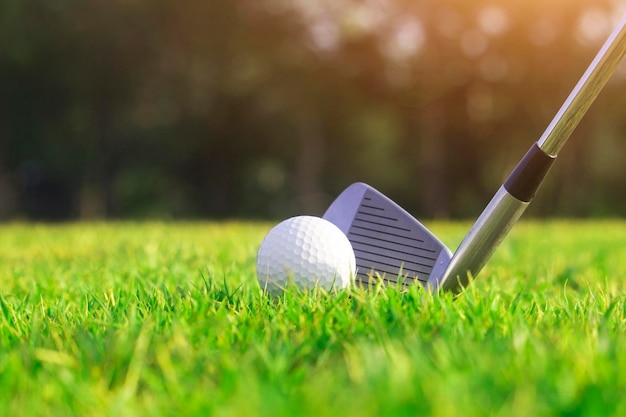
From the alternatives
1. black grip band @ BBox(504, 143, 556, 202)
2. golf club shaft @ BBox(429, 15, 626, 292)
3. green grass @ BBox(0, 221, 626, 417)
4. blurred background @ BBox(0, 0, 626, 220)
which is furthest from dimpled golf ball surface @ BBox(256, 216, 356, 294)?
blurred background @ BBox(0, 0, 626, 220)

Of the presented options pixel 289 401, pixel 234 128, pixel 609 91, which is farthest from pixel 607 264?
pixel 234 128

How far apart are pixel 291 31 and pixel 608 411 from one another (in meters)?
19.1

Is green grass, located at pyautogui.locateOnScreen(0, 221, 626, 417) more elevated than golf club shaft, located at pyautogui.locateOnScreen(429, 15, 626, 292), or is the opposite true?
golf club shaft, located at pyautogui.locateOnScreen(429, 15, 626, 292)

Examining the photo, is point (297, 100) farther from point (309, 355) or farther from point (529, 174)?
point (309, 355)

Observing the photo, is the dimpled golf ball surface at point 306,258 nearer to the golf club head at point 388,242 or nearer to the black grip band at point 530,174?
the golf club head at point 388,242

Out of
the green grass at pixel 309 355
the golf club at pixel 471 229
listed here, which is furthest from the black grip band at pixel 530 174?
the green grass at pixel 309 355

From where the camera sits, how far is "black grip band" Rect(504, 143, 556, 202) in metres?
2.31

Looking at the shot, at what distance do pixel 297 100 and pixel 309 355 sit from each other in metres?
19.7

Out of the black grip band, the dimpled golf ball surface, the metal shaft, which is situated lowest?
the dimpled golf ball surface

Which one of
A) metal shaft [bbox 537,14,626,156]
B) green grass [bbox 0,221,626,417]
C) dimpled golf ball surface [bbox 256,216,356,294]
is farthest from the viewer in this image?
dimpled golf ball surface [bbox 256,216,356,294]

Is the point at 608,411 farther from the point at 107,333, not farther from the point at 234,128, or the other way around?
the point at 234,128

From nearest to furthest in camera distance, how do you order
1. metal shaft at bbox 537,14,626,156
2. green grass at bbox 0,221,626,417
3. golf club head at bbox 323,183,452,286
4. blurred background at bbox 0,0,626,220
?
green grass at bbox 0,221,626,417 → metal shaft at bbox 537,14,626,156 → golf club head at bbox 323,183,452,286 → blurred background at bbox 0,0,626,220

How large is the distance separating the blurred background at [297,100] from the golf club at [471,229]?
16.2 meters

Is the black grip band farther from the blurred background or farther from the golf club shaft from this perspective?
the blurred background
